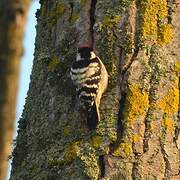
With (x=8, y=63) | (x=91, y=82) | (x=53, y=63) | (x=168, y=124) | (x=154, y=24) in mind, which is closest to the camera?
(x=8, y=63)

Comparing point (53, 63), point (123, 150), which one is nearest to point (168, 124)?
point (123, 150)

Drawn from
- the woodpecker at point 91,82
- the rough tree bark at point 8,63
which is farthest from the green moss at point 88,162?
the rough tree bark at point 8,63

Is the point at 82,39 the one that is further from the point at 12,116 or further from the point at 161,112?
the point at 12,116

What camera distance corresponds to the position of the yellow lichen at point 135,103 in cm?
229

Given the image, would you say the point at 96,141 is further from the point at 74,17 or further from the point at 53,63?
the point at 74,17

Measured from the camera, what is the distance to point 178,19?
2525 mm

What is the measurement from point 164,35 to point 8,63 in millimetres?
1768

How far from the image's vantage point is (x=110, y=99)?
2.34 m

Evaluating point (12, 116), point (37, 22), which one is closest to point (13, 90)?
point (12, 116)

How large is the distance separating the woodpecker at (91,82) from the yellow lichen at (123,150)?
0.51 feet

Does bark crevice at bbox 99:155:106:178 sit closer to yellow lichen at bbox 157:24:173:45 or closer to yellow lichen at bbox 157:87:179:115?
yellow lichen at bbox 157:87:179:115

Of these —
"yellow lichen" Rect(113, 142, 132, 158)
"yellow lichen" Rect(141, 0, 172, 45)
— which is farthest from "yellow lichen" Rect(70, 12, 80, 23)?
"yellow lichen" Rect(113, 142, 132, 158)

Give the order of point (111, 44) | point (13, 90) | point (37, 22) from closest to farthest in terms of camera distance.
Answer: point (13, 90) < point (111, 44) < point (37, 22)

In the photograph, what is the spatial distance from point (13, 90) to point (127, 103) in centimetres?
159
